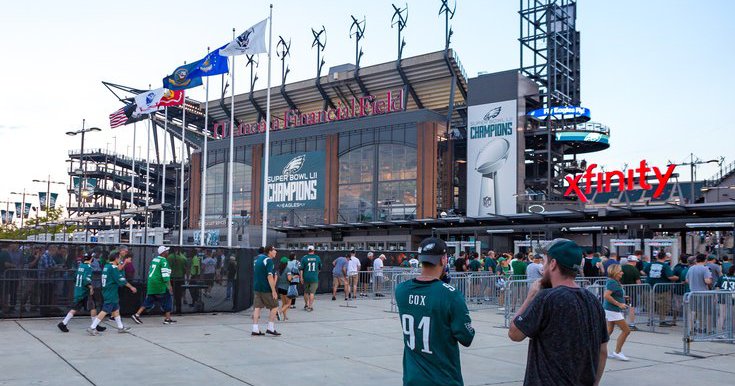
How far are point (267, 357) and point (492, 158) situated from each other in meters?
47.3

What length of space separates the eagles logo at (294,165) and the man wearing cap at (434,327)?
64533 mm

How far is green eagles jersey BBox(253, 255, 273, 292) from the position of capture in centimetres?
1458

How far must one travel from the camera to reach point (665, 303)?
1744 cm

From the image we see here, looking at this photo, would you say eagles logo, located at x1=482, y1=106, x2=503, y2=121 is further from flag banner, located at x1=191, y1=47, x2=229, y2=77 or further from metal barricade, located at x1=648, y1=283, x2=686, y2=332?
metal barricade, located at x1=648, y1=283, x2=686, y2=332

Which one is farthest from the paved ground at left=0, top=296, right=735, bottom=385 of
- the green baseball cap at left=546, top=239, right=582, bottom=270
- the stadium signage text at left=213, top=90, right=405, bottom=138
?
the stadium signage text at left=213, top=90, right=405, bottom=138

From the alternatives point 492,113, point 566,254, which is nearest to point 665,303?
point 566,254

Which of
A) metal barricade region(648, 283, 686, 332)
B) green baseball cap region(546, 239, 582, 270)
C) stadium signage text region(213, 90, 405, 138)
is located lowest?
metal barricade region(648, 283, 686, 332)

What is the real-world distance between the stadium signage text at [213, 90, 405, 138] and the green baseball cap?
5942 centimetres

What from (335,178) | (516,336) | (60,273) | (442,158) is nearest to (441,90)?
(442,158)

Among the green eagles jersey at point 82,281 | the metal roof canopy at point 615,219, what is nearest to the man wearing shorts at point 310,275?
the green eagles jersey at point 82,281

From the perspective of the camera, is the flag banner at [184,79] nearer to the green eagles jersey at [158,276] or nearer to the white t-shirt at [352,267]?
the white t-shirt at [352,267]

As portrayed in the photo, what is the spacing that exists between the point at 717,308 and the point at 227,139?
6790 centimetres

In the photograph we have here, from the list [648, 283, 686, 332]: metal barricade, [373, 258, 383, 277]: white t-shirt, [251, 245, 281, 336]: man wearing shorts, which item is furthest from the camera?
[373, 258, 383, 277]: white t-shirt

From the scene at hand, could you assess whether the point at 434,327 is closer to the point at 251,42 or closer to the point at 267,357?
the point at 267,357
